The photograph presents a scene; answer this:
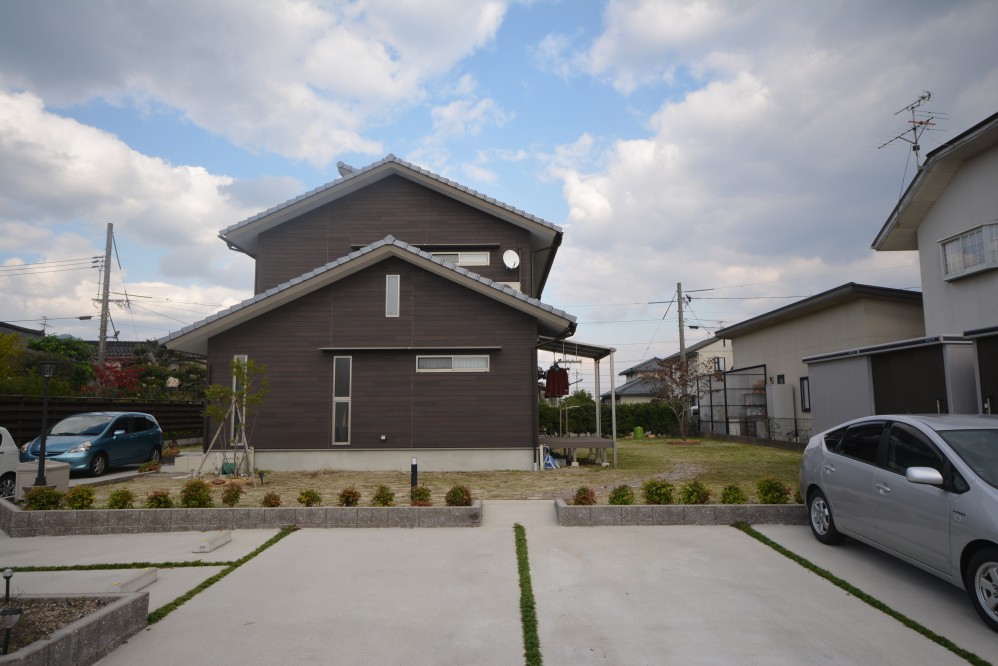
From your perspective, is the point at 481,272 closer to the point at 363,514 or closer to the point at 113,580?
the point at 363,514

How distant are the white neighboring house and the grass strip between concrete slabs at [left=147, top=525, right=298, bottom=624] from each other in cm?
1027

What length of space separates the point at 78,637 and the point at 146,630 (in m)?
0.74

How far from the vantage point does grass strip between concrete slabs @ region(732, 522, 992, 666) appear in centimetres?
421

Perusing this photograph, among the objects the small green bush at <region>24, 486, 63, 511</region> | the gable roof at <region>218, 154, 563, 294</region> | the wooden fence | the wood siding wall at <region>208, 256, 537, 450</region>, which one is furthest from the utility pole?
the small green bush at <region>24, 486, 63, 511</region>

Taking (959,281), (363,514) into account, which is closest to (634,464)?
(959,281)

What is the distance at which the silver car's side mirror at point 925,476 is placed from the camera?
4.99 m

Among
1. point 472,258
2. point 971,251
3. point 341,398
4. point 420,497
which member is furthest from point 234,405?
point 971,251

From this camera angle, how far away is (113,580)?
18.2ft

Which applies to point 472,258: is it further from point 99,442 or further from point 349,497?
point 349,497

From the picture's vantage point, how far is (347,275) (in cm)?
1399

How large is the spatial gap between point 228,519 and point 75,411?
12.1 m

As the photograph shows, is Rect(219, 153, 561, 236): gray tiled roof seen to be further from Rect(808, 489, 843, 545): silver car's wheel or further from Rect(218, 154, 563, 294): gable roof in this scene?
Rect(808, 489, 843, 545): silver car's wheel

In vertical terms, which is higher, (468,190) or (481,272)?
(468,190)

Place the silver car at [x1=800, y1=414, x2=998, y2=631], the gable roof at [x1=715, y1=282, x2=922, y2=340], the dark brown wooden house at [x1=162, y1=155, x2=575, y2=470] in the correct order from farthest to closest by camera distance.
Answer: the gable roof at [x1=715, y1=282, x2=922, y2=340]
the dark brown wooden house at [x1=162, y1=155, x2=575, y2=470]
the silver car at [x1=800, y1=414, x2=998, y2=631]
